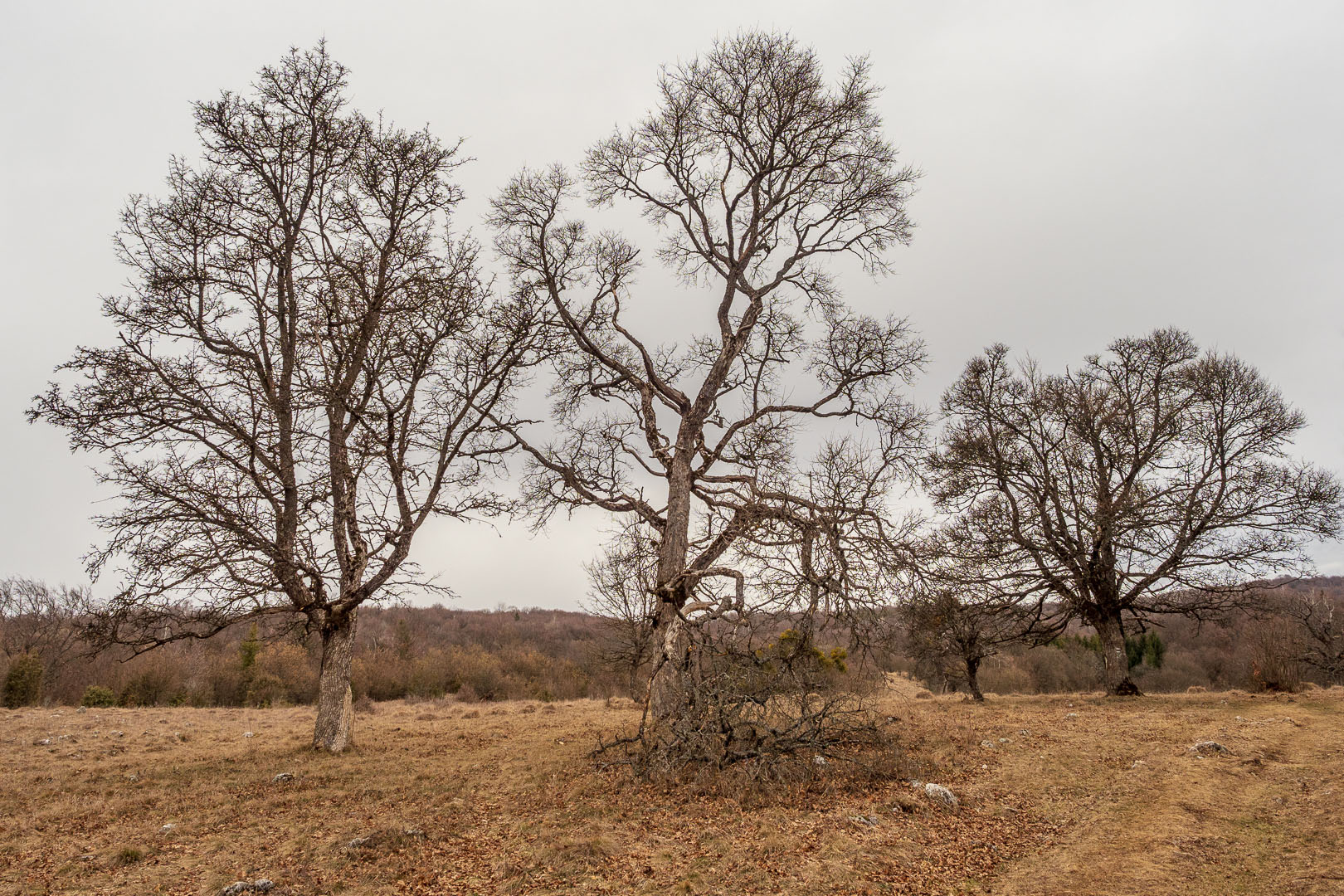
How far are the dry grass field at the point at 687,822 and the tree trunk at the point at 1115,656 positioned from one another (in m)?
6.52

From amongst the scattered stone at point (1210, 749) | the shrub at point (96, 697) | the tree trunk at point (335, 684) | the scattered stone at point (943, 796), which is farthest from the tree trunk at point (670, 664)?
the shrub at point (96, 697)

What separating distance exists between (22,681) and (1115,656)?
34.4 metres

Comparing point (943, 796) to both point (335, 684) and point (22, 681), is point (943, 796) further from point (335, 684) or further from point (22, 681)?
point (22, 681)

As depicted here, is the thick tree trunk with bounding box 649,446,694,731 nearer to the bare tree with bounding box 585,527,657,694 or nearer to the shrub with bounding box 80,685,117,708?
the bare tree with bounding box 585,527,657,694

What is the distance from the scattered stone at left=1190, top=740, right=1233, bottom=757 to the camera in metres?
9.15

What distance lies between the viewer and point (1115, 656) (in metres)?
18.5

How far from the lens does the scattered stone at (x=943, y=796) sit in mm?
7379

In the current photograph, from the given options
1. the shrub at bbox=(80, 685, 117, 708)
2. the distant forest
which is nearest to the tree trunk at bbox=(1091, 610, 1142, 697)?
the distant forest

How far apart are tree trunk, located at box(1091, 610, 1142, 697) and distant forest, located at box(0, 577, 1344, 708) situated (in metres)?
0.58

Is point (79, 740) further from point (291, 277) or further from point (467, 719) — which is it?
point (291, 277)

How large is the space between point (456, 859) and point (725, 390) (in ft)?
28.8

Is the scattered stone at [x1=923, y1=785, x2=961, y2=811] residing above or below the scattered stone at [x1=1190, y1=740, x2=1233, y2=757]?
below

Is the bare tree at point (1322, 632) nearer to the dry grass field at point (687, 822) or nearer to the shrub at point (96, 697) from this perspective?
the dry grass field at point (687, 822)

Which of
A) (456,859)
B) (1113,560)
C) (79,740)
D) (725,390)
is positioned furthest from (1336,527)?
(79,740)
